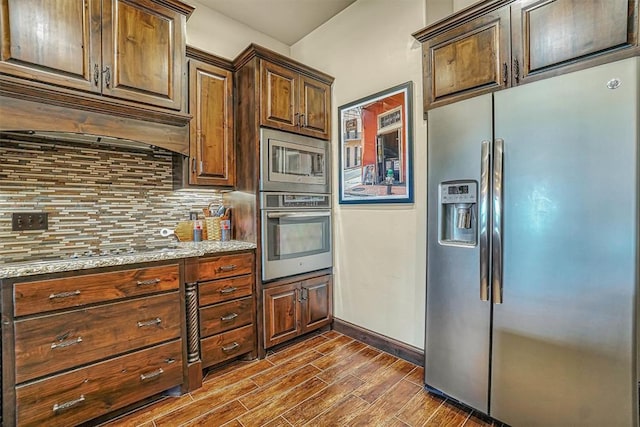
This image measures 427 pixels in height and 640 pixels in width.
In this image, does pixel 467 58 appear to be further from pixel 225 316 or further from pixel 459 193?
pixel 225 316

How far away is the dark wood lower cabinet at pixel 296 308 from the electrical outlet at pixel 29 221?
1541mm

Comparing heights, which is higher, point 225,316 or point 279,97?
point 279,97

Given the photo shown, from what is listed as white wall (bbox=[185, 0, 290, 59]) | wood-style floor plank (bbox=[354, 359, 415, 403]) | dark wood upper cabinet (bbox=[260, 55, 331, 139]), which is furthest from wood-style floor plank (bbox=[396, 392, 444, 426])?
white wall (bbox=[185, 0, 290, 59])

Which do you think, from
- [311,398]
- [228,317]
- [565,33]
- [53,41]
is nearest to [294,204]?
[228,317]

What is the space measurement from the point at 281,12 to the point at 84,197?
2.37 meters

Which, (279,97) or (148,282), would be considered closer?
(148,282)

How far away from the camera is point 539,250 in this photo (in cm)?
144

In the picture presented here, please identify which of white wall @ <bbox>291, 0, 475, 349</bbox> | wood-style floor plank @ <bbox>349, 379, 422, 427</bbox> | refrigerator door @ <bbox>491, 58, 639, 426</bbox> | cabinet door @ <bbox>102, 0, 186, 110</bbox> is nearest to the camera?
refrigerator door @ <bbox>491, 58, 639, 426</bbox>

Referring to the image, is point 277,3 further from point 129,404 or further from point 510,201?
point 129,404

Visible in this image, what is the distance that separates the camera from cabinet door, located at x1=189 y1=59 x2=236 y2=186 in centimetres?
229

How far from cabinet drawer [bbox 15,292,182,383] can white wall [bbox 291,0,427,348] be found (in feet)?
5.01

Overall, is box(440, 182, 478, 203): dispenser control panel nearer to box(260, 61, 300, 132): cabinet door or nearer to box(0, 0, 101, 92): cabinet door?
box(260, 61, 300, 132): cabinet door

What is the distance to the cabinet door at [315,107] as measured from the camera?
Result: 2.63 meters

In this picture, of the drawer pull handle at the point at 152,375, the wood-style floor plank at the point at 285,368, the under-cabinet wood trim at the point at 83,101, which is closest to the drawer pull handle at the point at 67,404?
the drawer pull handle at the point at 152,375
